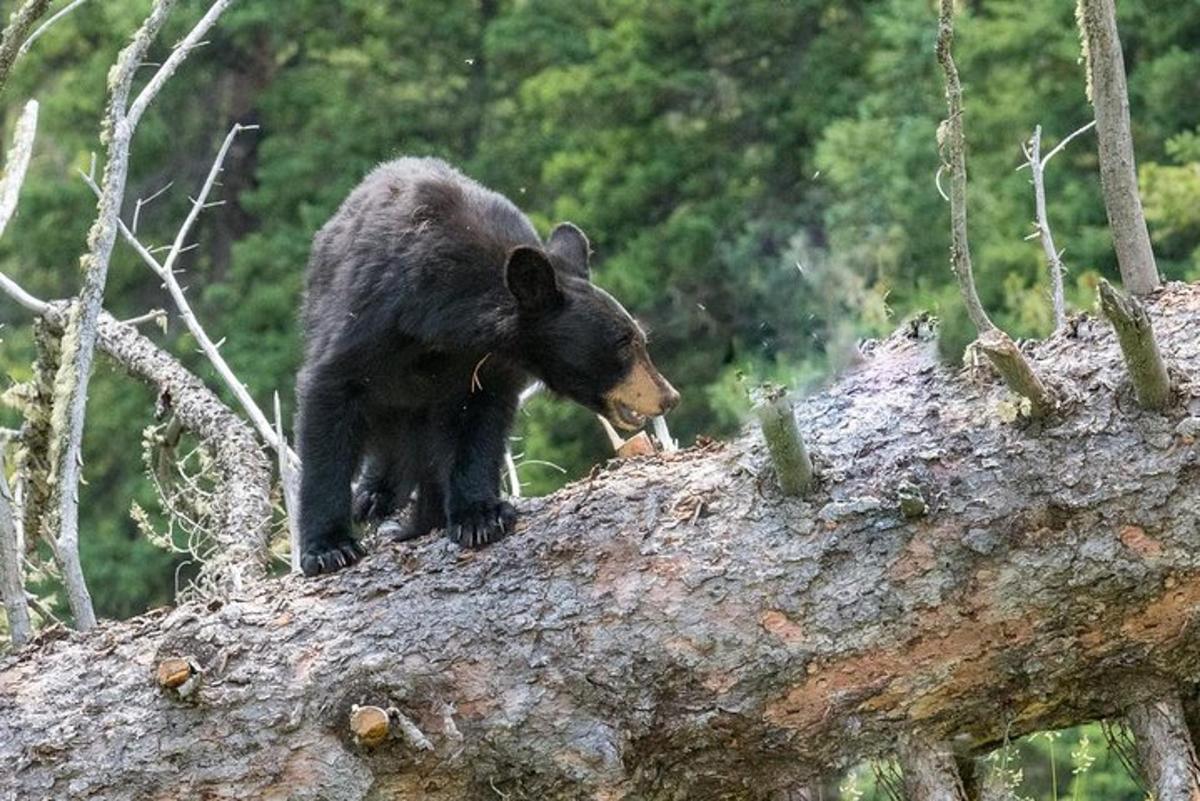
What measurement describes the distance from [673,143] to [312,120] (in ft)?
14.6

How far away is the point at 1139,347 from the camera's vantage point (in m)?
4.02

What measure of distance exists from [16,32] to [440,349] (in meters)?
1.48

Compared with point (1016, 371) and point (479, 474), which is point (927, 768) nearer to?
point (1016, 371)

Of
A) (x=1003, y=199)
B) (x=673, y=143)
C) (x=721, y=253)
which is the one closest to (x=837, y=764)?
(x=1003, y=199)

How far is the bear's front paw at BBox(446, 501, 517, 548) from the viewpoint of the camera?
15.6 feet

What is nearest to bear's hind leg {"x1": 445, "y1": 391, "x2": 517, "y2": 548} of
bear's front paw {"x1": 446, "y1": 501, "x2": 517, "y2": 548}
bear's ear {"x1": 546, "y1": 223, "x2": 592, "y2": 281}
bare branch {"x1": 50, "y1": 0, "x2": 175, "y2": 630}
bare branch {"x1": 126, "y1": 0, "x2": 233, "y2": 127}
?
bear's front paw {"x1": 446, "y1": 501, "x2": 517, "y2": 548}

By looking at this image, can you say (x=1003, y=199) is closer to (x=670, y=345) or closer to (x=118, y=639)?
(x=670, y=345)

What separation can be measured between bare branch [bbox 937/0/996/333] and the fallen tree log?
1.38 ft

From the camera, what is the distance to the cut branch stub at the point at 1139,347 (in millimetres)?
3879

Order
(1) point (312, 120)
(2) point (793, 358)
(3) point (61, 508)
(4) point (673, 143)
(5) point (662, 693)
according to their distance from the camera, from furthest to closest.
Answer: (1) point (312, 120) → (4) point (673, 143) → (2) point (793, 358) → (3) point (61, 508) → (5) point (662, 693)

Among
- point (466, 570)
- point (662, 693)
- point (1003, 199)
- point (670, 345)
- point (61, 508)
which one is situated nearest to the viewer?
point (662, 693)

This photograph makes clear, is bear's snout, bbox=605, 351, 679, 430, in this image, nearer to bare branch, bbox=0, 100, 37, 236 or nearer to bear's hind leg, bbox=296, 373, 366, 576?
bear's hind leg, bbox=296, 373, 366, 576

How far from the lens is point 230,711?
434cm

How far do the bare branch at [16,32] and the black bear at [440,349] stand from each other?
1.18 meters
